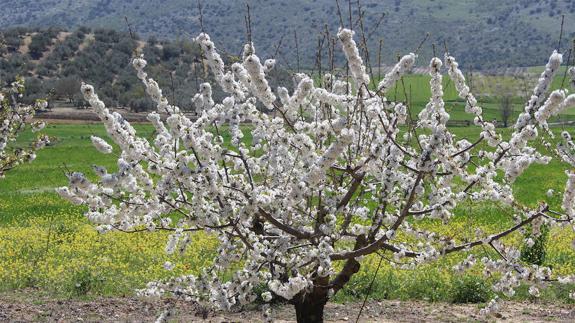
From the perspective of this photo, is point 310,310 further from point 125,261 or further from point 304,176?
point 125,261

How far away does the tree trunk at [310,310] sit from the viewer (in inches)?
319

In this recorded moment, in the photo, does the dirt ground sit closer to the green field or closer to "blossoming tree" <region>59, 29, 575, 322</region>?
the green field

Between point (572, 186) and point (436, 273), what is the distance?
23.0 ft

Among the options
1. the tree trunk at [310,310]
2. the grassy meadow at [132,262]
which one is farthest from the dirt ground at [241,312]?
Result: the tree trunk at [310,310]

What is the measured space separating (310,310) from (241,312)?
2.84m

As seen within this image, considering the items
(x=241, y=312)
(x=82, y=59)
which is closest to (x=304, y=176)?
(x=241, y=312)

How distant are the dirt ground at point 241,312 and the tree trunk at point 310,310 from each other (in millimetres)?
2168

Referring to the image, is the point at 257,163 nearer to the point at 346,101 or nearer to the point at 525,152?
the point at 346,101

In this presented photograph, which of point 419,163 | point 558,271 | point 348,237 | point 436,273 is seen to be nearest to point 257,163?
point 348,237

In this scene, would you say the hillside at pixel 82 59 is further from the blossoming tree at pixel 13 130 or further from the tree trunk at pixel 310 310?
the tree trunk at pixel 310 310

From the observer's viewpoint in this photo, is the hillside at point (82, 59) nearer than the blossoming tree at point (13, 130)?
No

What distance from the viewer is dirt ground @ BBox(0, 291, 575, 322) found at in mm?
10352

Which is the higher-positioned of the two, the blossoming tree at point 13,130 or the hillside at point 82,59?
the blossoming tree at point 13,130

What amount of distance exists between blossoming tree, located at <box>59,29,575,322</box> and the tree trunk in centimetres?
2
